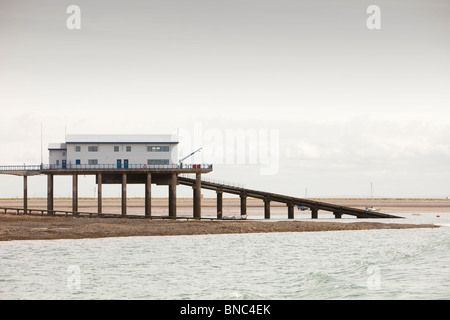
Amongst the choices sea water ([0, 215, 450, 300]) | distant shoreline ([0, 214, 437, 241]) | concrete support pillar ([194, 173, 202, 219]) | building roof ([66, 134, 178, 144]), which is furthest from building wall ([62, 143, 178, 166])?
sea water ([0, 215, 450, 300])

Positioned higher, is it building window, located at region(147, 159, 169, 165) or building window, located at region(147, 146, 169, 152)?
building window, located at region(147, 146, 169, 152)

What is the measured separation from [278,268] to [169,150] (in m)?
34.4

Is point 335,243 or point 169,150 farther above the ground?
point 169,150

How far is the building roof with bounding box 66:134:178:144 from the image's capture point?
205 feet

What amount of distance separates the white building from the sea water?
18.8 m

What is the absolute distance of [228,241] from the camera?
43094 mm

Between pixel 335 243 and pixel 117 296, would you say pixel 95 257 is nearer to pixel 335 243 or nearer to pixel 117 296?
pixel 117 296

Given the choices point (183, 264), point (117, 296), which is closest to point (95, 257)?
point (183, 264)

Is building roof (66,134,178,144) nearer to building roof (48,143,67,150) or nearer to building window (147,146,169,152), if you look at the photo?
building window (147,146,169,152)

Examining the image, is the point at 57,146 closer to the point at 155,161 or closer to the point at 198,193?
the point at 155,161

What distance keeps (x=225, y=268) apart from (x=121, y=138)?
117 ft

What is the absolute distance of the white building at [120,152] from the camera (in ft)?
205

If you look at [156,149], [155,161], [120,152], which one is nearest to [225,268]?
[155,161]

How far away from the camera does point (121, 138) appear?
62938 mm
